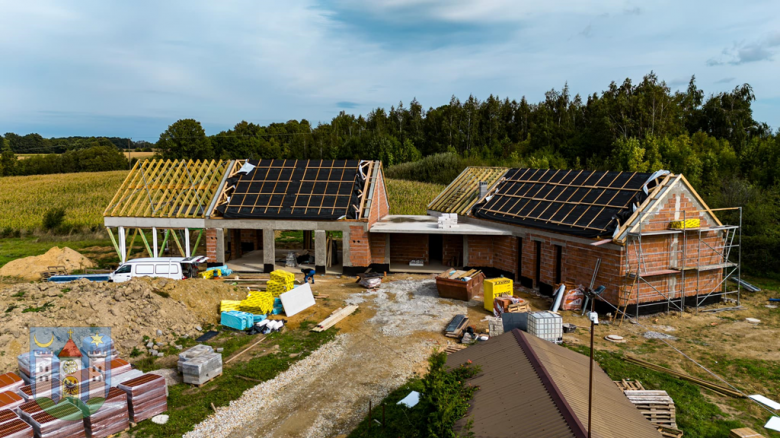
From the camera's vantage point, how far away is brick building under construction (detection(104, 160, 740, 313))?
20312mm

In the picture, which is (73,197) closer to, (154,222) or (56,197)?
(56,197)

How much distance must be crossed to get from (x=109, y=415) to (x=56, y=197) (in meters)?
62.0

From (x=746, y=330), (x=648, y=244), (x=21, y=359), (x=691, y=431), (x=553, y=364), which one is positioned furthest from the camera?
(x=648, y=244)

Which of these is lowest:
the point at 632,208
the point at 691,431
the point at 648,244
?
the point at 691,431

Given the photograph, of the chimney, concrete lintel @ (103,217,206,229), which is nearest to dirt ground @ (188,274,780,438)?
the chimney

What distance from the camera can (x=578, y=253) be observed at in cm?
2158

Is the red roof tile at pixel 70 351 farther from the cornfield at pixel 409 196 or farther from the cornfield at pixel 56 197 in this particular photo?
the cornfield at pixel 56 197

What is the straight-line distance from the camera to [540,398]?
8672 mm

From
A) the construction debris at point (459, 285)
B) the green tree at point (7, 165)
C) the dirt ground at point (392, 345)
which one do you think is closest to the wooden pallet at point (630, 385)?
the dirt ground at point (392, 345)

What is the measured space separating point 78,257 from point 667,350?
3261 cm

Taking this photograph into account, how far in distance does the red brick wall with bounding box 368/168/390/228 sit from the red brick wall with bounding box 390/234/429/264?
1946 mm

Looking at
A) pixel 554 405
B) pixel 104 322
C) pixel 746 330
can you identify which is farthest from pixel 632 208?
pixel 104 322

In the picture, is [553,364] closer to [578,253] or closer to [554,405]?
[554,405]

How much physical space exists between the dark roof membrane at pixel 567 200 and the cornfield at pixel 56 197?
127 feet
